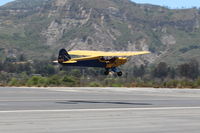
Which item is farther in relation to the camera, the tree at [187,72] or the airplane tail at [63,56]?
the tree at [187,72]

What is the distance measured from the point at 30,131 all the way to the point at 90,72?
121846mm

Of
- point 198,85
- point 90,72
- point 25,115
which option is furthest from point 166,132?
point 90,72

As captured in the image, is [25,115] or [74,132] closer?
[74,132]

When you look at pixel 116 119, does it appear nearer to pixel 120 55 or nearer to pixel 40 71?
pixel 120 55

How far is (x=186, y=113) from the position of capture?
2730cm

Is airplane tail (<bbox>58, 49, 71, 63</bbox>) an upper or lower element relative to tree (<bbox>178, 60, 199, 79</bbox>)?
upper

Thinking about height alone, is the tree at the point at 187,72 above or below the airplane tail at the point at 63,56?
below

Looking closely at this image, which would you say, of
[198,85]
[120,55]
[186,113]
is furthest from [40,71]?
[186,113]

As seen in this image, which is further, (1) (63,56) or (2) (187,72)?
(2) (187,72)

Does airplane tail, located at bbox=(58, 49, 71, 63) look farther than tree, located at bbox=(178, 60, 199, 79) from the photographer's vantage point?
Answer: No

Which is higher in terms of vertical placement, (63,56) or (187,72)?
(63,56)

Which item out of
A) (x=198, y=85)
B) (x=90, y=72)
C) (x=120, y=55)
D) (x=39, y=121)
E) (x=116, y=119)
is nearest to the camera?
(x=39, y=121)

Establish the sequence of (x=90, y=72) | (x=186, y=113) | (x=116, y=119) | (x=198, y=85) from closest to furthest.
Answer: (x=116, y=119) < (x=186, y=113) < (x=198, y=85) < (x=90, y=72)

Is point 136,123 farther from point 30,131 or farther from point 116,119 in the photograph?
point 30,131
